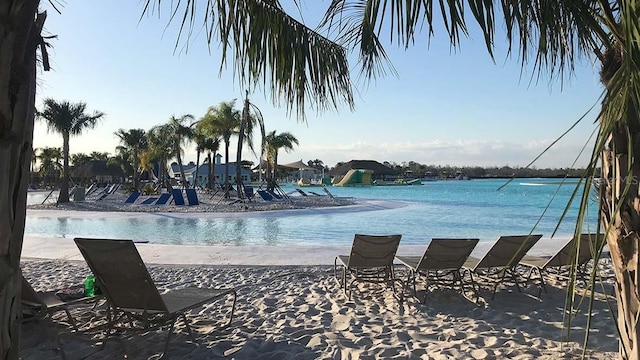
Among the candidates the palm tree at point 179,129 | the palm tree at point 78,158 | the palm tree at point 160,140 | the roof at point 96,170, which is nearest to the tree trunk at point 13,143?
the palm tree at point 179,129

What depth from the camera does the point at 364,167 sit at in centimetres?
7862

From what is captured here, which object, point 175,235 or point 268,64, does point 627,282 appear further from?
point 175,235

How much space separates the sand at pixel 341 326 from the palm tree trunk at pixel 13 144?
159 centimetres

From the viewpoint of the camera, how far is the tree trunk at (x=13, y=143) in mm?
1451

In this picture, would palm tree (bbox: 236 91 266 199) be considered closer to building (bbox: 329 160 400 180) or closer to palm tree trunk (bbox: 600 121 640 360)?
palm tree trunk (bbox: 600 121 640 360)

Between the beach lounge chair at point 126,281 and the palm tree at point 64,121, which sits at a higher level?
the palm tree at point 64,121

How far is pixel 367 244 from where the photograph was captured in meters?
4.71

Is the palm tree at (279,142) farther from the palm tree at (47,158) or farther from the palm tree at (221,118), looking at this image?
the palm tree at (47,158)

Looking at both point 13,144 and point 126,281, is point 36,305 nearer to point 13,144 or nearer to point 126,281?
point 126,281

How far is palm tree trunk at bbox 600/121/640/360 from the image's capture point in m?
1.39

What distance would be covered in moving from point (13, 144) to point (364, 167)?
255ft

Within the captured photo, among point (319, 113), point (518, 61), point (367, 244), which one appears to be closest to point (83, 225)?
point (367, 244)

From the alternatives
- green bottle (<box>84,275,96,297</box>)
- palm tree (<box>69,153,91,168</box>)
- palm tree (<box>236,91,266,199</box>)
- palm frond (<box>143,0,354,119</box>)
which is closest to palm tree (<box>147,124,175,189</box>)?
palm tree (<box>236,91,266,199</box>)

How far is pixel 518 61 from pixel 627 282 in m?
0.97
